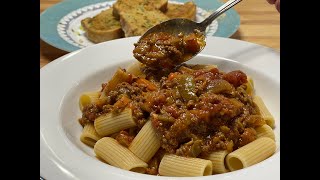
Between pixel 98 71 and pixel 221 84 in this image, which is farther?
pixel 98 71

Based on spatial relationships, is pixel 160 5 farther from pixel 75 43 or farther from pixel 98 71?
pixel 98 71

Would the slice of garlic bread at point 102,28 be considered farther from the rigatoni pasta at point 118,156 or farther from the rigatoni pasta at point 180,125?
the rigatoni pasta at point 118,156

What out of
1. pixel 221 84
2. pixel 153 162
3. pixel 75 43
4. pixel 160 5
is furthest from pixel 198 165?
pixel 160 5

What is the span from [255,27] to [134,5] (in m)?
0.93

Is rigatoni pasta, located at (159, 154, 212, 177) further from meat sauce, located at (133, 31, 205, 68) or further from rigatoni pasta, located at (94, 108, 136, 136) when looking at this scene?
meat sauce, located at (133, 31, 205, 68)

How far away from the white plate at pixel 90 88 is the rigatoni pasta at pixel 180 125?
105 millimetres

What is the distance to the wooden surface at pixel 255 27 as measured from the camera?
3.10m

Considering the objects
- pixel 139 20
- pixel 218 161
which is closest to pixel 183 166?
pixel 218 161

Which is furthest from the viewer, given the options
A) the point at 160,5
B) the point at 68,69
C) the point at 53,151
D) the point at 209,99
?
the point at 160,5

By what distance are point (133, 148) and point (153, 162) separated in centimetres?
11

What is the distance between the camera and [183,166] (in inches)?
73.7

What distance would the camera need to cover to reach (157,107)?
2.05 metres

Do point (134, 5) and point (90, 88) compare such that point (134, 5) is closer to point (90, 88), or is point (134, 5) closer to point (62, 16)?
point (62, 16)

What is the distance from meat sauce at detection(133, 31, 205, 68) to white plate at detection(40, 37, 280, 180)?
0.20m
